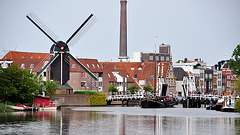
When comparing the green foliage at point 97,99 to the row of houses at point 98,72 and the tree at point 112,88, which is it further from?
the tree at point 112,88

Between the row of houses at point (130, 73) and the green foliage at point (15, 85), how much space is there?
64.0ft

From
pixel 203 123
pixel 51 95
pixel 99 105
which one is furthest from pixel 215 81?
pixel 203 123

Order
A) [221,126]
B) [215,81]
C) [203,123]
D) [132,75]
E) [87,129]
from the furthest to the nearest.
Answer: [215,81] → [132,75] → [203,123] → [221,126] → [87,129]

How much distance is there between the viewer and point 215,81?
193 m

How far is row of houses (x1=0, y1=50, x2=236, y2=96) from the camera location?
13062 cm

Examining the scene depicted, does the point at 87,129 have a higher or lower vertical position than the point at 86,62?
lower

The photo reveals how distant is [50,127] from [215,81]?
13799 cm

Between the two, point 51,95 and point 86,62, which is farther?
point 86,62

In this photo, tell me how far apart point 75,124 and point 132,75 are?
96.6 metres

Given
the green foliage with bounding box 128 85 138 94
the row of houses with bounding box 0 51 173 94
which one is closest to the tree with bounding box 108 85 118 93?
the row of houses with bounding box 0 51 173 94

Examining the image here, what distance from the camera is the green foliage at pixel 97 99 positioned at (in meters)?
118

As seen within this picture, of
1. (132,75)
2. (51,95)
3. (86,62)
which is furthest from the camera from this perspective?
(132,75)

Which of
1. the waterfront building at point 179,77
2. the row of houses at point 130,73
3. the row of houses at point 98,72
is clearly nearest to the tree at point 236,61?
the row of houses at point 130,73

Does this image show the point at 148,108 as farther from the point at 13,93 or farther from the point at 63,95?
the point at 13,93
